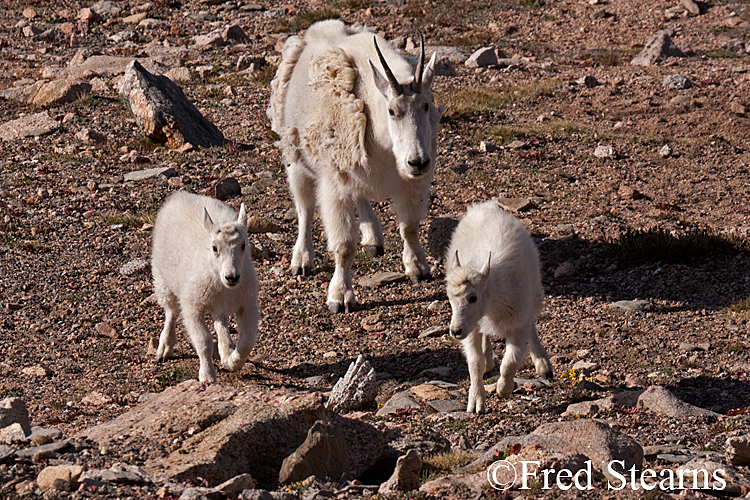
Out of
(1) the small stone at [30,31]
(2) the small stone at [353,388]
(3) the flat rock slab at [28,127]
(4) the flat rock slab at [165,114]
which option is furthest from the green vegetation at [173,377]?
(1) the small stone at [30,31]

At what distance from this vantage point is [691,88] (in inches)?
668

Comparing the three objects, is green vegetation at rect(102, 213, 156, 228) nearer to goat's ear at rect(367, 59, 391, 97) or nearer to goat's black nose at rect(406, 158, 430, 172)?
goat's ear at rect(367, 59, 391, 97)

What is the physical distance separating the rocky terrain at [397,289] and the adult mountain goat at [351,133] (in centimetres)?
68

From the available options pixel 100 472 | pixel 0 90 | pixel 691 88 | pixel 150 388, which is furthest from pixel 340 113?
pixel 0 90

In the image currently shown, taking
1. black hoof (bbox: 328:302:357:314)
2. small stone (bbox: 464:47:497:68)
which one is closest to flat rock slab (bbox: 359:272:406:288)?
black hoof (bbox: 328:302:357:314)

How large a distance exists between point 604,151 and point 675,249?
3658mm

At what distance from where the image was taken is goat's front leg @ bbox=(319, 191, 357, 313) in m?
10.1

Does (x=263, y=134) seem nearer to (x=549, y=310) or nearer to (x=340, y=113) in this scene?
(x=340, y=113)

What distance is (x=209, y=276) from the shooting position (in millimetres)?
7836

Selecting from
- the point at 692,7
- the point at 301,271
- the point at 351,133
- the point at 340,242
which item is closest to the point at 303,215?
the point at 301,271

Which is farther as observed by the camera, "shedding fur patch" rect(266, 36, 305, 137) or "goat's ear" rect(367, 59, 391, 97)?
"shedding fur patch" rect(266, 36, 305, 137)

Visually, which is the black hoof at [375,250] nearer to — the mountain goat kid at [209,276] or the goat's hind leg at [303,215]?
the goat's hind leg at [303,215]

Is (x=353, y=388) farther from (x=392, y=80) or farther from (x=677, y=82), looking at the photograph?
(x=677, y=82)

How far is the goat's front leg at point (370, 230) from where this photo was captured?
37.6 ft
